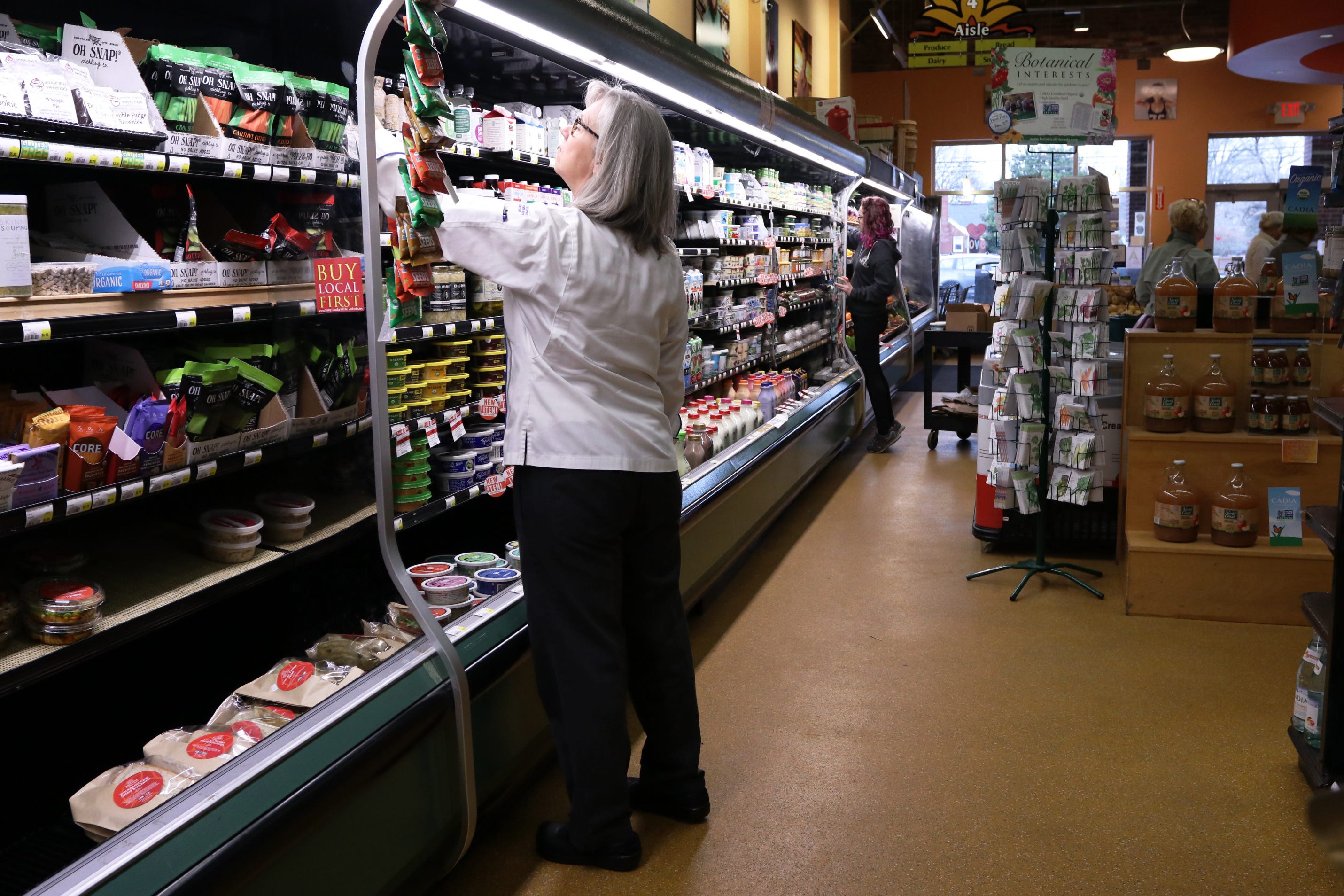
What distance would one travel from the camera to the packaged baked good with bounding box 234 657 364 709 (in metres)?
2.33

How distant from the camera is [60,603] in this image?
2.00 metres

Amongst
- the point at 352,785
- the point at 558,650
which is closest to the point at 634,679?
the point at 558,650

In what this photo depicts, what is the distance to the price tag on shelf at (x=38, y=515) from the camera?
1.88 m

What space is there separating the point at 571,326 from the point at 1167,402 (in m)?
3.07

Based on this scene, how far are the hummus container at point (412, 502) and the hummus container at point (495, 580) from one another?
281 millimetres

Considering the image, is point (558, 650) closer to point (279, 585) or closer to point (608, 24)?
point (279, 585)

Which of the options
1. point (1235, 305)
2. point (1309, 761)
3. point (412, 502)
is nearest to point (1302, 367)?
point (1235, 305)

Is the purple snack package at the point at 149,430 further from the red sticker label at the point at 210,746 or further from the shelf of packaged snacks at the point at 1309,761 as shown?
the shelf of packaged snacks at the point at 1309,761

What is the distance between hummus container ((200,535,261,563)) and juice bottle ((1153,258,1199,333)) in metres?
3.84

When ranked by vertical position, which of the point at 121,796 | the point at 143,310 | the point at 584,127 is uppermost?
the point at 584,127

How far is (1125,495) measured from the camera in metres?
4.78

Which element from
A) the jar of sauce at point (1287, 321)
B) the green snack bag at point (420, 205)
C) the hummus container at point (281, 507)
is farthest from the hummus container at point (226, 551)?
the jar of sauce at point (1287, 321)

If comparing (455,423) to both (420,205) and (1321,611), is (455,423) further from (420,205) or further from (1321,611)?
(1321,611)

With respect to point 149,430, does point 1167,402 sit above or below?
below
